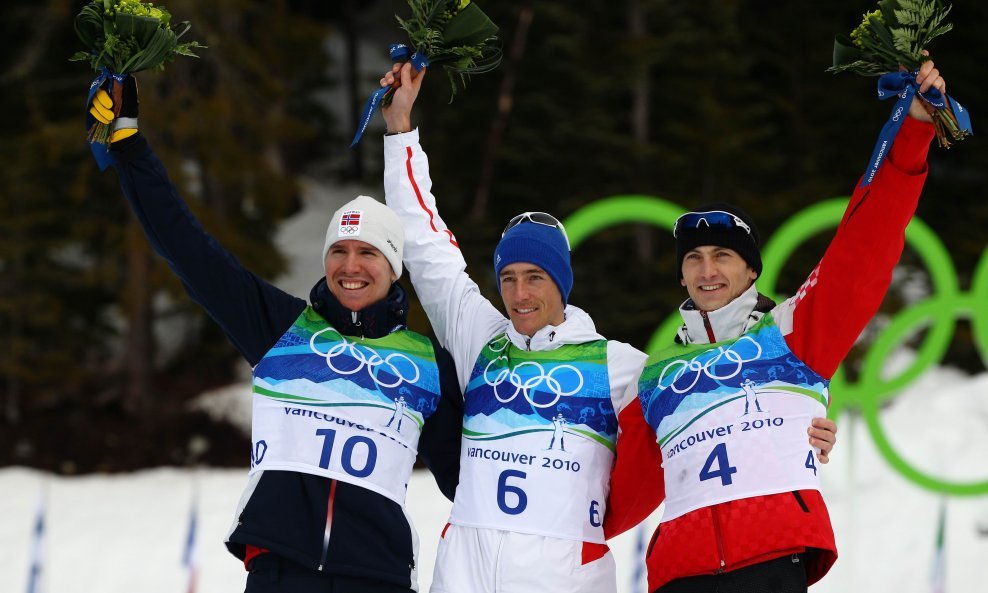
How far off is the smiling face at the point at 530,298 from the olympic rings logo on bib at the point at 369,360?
1.10ft

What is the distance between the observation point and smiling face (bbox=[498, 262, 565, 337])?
325 centimetres

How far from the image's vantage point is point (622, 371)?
3.26 meters

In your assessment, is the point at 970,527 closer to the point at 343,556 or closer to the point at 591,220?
the point at 591,220

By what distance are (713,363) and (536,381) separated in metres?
0.49

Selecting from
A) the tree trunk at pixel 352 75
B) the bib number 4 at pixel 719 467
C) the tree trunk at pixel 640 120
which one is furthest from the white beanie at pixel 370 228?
the tree trunk at pixel 352 75

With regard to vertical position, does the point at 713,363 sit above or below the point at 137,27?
below

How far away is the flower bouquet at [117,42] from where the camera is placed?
307 cm

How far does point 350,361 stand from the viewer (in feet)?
10.3

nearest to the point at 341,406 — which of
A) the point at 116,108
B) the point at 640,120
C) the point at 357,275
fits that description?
the point at 357,275

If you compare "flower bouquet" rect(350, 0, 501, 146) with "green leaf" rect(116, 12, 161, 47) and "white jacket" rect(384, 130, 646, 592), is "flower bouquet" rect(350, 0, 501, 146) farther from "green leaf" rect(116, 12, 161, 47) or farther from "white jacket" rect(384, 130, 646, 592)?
"green leaf" rect(116, 12, 161, 47)

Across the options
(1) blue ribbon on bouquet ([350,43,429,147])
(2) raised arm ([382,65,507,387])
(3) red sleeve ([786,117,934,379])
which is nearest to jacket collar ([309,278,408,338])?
(2) raised arm ([382,65,507,387])

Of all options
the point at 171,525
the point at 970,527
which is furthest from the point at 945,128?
the point at 171,525

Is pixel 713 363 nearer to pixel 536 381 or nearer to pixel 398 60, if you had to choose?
pixel 536 381

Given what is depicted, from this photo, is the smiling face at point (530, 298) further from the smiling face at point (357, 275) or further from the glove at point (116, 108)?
the glove at point (116, 108)
